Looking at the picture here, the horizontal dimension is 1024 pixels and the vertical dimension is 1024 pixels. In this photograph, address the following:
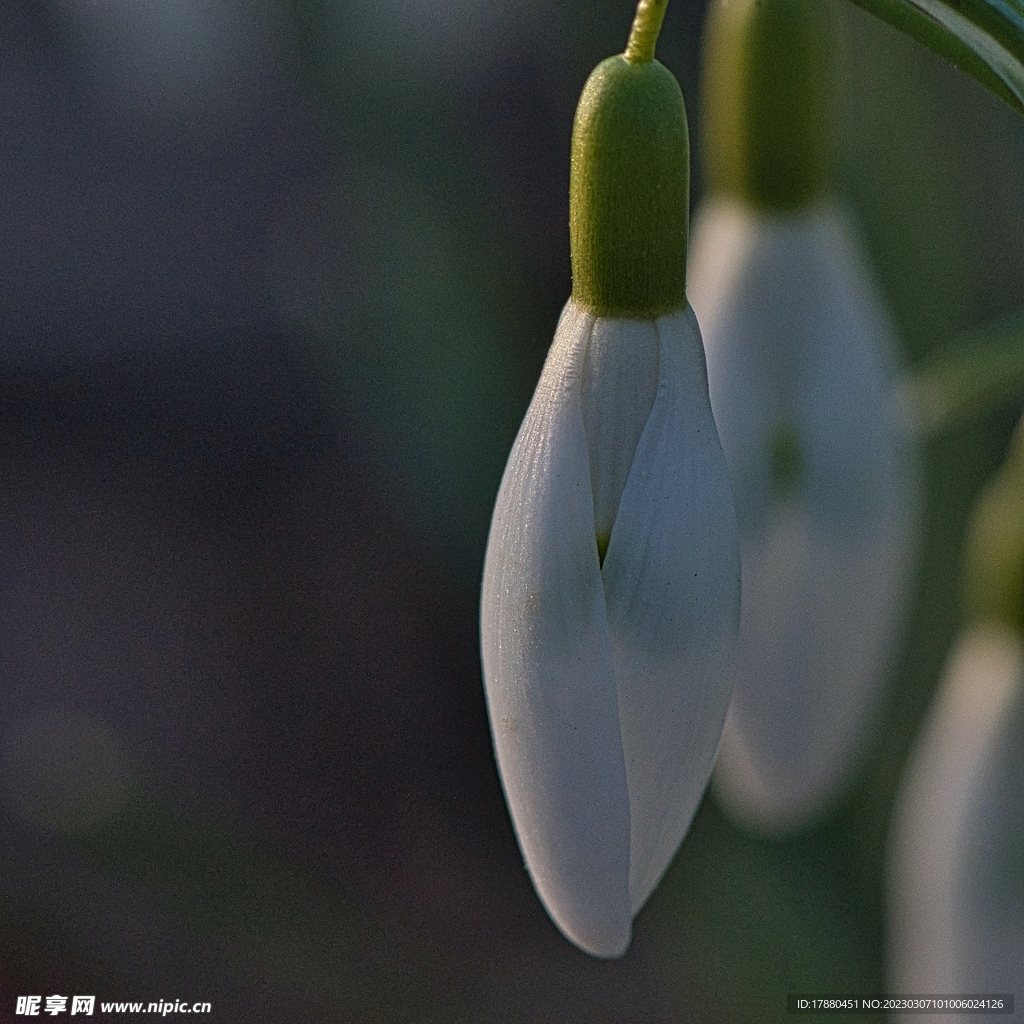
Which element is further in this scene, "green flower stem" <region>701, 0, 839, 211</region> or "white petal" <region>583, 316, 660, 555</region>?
"green flower stem" <region>701, 0, 839, 211</region>

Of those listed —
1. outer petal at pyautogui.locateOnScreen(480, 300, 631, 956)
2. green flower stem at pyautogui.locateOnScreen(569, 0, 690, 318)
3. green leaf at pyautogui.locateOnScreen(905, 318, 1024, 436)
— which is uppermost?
green flower stem at pyautogui.locateOnScreen(569, 0, 690, 318)

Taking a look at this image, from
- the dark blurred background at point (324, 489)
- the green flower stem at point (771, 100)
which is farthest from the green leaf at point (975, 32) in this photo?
the dark blurred background at point (324, 489)

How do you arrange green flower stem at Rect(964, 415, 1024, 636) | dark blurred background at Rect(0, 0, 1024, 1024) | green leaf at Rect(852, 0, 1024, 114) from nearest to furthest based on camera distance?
green leaf at Rect(852, 0, 1024, 114) < green flower stem at Rect(964, 415, 1024, 636) < dark blurred background at Rect(0, 0, 1024, 1024)

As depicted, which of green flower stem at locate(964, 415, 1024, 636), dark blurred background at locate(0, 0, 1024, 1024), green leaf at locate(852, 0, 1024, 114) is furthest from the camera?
dark blurred background at locate(0, 0, 1024, 1024)

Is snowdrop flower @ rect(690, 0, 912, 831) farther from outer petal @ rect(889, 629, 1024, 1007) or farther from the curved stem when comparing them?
the curved stem

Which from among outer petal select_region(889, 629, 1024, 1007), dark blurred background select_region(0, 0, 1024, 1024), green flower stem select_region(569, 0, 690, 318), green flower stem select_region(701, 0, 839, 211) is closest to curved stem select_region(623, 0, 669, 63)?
green flower stem select_region(569, 0, 690, 318)

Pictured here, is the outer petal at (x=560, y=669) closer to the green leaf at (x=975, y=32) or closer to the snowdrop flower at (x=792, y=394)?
the green leaf at (x=975, y=32)

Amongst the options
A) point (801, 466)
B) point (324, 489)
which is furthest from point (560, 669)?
point (324, 489)

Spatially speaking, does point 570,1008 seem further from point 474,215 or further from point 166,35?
point 166,35
